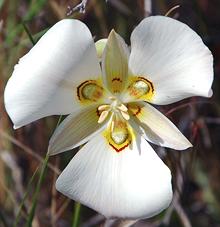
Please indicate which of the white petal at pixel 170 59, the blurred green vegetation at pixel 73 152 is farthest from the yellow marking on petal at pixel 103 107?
the blurred green vegetation at pixel 73 152

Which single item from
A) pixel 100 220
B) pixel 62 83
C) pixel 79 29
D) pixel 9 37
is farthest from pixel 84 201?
pixel 100 220

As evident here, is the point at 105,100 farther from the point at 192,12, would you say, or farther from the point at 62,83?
the point at 192,12

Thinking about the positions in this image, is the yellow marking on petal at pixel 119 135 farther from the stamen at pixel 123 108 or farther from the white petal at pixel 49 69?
the white petal at pixel 49 69

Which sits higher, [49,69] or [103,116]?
[49,69]

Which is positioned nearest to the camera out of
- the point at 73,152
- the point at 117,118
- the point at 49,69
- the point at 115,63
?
the point at 49,69

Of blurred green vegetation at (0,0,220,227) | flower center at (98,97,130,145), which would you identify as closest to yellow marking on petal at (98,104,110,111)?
flower center at (98,97,130,145)

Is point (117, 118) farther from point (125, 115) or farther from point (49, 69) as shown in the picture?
point (49, 69)

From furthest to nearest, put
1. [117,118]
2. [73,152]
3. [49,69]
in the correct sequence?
[73,152] < [117,118] < [49,69]

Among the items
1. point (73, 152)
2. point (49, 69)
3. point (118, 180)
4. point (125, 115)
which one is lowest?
point (73, 152)

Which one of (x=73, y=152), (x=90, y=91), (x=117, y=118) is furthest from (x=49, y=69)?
(x=73, y=152)
